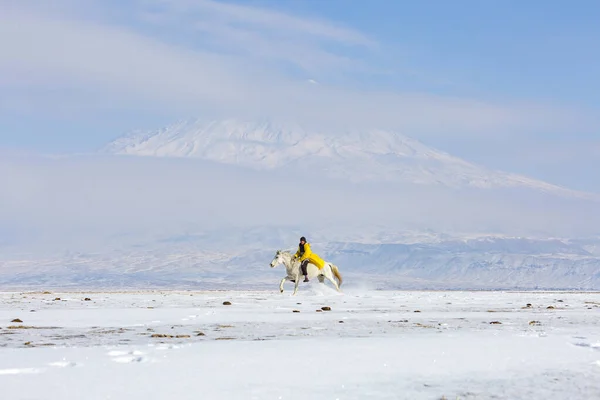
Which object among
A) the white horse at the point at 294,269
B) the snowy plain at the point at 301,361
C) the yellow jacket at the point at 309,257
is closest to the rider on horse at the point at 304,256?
the yellow jacket at the point at 309,257

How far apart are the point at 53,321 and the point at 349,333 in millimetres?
7120

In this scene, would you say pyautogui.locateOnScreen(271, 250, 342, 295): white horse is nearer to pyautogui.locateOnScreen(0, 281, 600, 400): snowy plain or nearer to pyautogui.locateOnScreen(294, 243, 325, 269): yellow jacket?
pyautogui.locateOnScreen(294, 243, 325, 269): yellow jacket

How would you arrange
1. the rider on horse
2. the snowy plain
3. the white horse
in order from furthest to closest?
the white horse, the rider on horse, the snowy plain

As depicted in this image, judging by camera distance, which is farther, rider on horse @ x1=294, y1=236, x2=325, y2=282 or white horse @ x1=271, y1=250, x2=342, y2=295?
white horse @ x1=271, y1=250, x2=342, y2=295

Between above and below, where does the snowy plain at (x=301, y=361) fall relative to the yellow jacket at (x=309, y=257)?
below

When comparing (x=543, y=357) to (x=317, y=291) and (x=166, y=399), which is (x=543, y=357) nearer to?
(x=166, y=399)

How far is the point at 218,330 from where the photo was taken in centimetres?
1725

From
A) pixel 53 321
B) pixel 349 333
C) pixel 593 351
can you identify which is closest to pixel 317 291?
pixel 53 321

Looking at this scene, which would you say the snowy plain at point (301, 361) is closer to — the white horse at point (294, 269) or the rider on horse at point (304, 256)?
the rider on horse at point (304, 256)

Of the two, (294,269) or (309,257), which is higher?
(309,257)

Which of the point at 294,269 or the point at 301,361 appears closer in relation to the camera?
the point at 301,361

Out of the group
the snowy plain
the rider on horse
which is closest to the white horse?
the rider on horse

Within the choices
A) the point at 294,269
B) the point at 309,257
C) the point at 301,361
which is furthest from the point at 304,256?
the point at 301,361

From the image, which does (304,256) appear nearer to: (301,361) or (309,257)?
(309,257)
